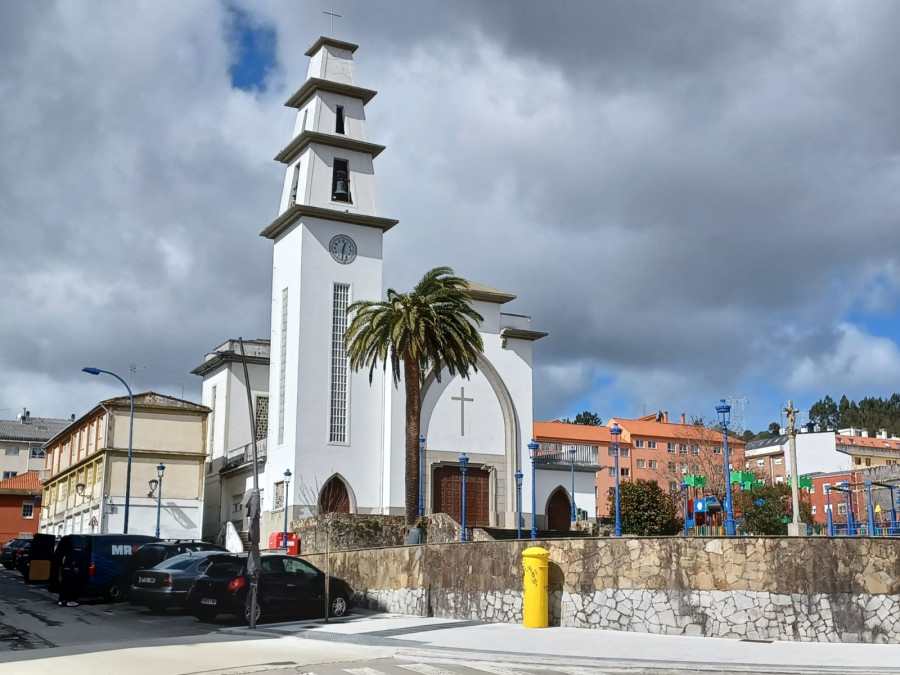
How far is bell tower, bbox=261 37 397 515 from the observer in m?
40.0

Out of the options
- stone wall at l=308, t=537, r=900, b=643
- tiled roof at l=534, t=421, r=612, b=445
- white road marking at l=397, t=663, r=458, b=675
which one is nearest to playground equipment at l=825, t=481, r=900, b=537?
stone wall at l=308, t=537, r=900, b=643

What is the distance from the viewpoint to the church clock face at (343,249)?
Answer: 1656 inches

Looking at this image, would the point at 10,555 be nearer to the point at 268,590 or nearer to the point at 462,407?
the point at 462,407

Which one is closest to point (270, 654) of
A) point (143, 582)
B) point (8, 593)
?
point (143, 582)

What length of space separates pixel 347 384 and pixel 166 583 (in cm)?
2048

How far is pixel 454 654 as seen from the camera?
14586mm

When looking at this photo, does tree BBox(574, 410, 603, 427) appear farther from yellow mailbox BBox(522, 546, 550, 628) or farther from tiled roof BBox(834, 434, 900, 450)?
yellow mailbox BBox(522, 546, 550, 628)

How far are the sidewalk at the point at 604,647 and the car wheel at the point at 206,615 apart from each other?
51.5 inches

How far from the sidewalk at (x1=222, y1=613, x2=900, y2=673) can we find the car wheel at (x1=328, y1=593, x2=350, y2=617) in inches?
66.4

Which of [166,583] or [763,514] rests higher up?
[763,514]

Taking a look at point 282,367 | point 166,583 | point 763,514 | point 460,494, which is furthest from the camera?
point 763,514

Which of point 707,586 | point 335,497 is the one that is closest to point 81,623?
point 707,586

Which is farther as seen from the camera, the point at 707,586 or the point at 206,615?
the point at 206,615

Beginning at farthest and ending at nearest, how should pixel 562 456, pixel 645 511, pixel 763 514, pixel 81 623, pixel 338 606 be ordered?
pixel 763 514 < pixel 645 511 < pixel 562 456 < pixel 338 606 < pixel 81 623
